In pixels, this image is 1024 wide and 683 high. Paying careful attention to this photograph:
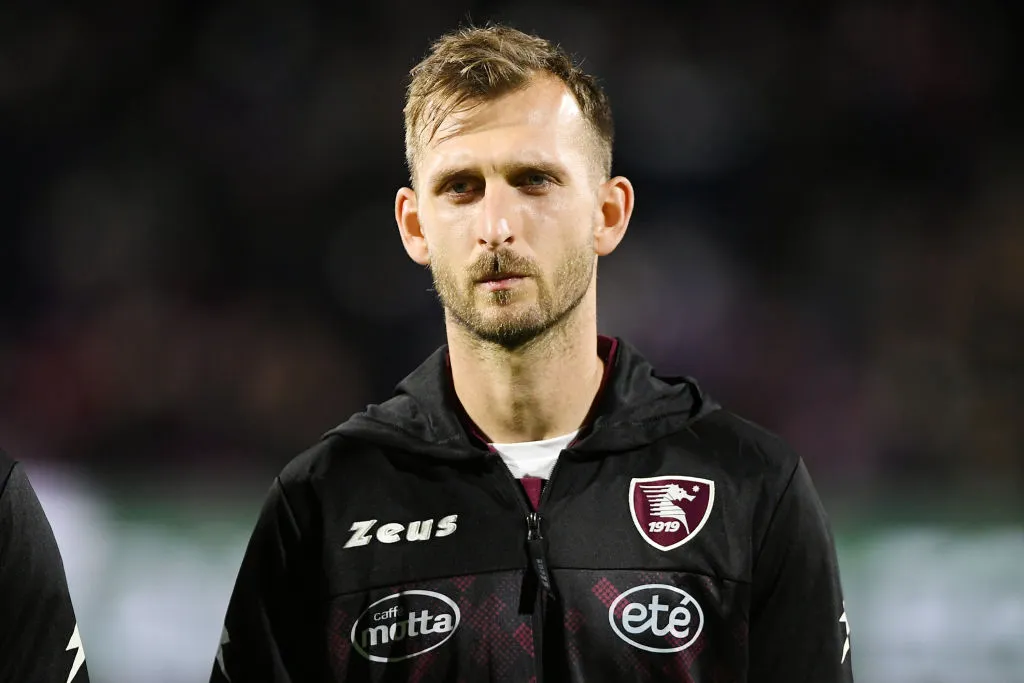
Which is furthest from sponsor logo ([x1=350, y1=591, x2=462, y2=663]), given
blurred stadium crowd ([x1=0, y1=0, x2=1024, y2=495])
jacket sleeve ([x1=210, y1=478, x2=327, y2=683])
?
blurred stadium crowd ([x1=0, y1=0, x2=1024, y2=495])

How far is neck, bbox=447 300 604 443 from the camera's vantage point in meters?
2.60

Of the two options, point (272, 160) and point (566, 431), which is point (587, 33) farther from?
point (566, 431)

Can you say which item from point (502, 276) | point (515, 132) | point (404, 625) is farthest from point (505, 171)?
point (404, 625)

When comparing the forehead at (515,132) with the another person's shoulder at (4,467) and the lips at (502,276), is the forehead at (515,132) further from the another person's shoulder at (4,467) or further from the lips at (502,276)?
the another person's shoulder at (4,467)

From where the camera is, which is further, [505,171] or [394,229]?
[394,229]

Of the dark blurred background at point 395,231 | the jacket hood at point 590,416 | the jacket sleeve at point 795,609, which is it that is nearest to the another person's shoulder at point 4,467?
the jacket hood at point 590,416

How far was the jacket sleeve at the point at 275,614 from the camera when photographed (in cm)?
246

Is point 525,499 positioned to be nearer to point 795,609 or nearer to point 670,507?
point 670,507

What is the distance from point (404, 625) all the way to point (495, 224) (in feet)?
2.82

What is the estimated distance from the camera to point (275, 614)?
2498 millimetres

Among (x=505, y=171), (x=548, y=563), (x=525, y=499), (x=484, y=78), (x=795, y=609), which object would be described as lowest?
(x=795, y=609)

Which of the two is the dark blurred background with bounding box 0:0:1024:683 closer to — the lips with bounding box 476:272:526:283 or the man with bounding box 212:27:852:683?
the man with bounding box 212:27:852:683

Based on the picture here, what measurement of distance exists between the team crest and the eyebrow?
0.70 meters

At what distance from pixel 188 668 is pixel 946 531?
2.79 metres
